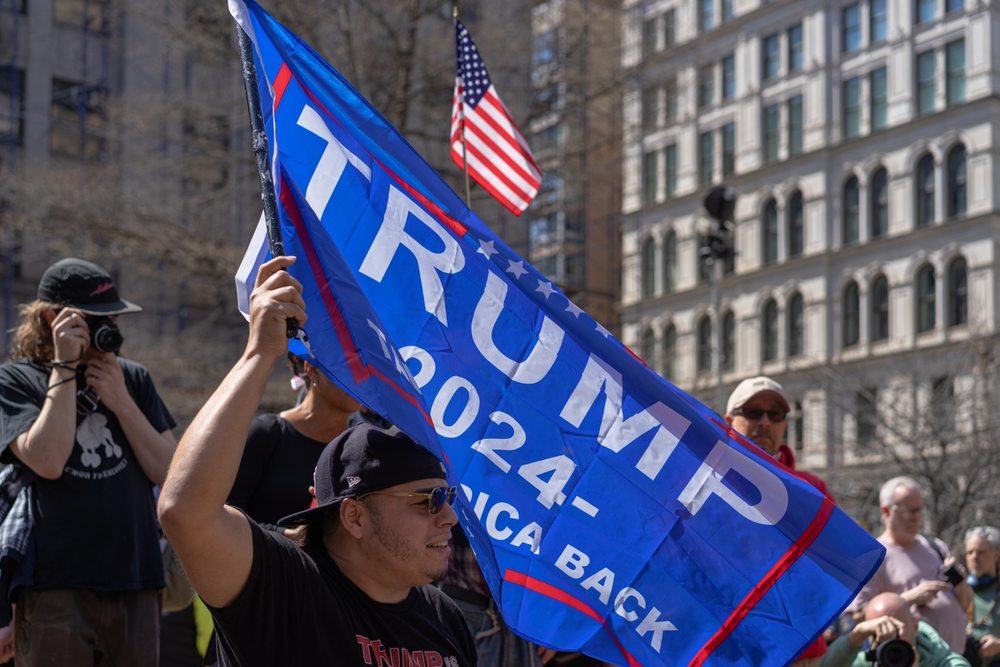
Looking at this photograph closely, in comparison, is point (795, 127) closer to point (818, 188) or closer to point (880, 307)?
point (818, 188)

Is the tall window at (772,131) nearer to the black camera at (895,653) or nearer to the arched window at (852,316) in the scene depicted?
the arched window at (852,316)

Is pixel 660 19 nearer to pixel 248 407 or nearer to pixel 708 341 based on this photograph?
pixel 708 341

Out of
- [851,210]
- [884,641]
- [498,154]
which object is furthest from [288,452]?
[851,210]

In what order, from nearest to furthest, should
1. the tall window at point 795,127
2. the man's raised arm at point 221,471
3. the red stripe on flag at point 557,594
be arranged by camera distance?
the man's raised arm at point 221,471 → the red stripe on flag at point 557,594 → the tall window at point 795,127

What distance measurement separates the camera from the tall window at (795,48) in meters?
51.4

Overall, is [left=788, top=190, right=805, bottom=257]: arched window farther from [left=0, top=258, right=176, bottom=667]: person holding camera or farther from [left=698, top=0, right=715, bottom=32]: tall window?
[left=0, top=258, right=176, bottom=667]: person holding camera

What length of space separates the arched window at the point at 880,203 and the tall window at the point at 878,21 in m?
4.96

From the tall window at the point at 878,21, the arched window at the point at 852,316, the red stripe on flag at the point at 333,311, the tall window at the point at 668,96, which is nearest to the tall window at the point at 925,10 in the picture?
the tall window at the point at 878,21

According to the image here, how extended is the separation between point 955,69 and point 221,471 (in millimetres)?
47735

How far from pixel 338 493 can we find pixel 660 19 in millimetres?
53391

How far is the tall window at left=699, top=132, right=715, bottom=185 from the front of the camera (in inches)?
2151

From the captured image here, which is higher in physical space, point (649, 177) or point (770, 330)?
point (649, 177)

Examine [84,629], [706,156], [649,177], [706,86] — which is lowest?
[84,629]

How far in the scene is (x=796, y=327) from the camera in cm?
5131
